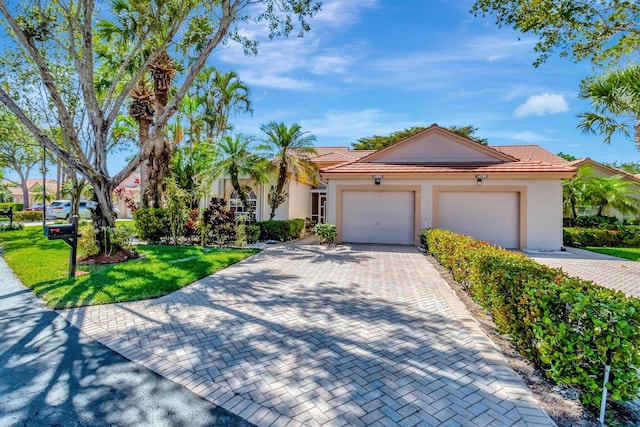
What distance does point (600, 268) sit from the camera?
34.9 ft

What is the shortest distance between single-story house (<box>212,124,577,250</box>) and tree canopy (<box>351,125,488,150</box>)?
20464 millimetres

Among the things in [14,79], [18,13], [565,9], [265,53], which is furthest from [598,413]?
[14,79]

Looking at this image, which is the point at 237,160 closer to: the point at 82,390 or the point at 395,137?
the point at 82,390

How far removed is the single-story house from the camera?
1423cm

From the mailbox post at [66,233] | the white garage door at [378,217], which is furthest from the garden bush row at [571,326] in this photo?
the white garage door at [378,217]

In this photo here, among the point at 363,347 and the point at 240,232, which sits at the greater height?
the point at 240,232

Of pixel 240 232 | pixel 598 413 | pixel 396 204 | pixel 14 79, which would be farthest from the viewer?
pixel 14 79

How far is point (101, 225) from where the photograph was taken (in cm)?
1057

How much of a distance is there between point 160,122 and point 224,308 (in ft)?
25.3

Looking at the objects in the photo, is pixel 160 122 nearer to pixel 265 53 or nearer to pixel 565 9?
pixel 265 53

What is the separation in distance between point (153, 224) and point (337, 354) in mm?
13419

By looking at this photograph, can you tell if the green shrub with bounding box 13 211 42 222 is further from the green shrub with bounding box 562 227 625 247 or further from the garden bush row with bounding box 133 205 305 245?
the green shrub with bounding box 562 227 625 247

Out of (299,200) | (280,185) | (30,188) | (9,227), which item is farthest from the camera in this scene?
(30,188)

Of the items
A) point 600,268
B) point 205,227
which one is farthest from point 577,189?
point 205,227
